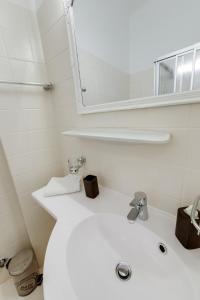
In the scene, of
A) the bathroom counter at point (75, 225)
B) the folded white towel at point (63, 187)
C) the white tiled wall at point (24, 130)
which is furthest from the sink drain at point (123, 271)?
the white tiled wall at point (24, 130)

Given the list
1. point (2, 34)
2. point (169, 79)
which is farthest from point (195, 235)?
point (2, 34)

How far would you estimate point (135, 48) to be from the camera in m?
0.63

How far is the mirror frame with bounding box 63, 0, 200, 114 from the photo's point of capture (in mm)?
445

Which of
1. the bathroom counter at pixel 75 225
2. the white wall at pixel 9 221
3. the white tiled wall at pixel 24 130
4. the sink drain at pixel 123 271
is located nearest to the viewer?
the bathroom counter at pixel 75 225

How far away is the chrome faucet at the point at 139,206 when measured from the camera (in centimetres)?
48

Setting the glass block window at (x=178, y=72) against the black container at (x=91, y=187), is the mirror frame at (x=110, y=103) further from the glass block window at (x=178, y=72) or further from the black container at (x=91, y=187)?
the black container at (x=91, y=187)

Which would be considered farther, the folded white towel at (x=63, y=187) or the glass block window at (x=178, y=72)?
the folded white towel at (x=63, y=187)

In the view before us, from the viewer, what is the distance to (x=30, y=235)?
1.12 m

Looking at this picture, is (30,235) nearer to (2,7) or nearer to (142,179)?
(142,179)

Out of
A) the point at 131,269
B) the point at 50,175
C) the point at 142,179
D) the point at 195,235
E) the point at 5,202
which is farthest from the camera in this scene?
the point at 50,175

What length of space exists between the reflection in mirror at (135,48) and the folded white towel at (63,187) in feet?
1.62

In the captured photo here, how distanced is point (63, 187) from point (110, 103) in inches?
22.5

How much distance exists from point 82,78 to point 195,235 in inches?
33.6

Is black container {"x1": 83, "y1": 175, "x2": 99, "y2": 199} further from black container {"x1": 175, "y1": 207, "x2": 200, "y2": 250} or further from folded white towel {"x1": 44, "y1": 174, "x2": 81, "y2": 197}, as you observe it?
black container {"x1": 175, "y1": 207, "x2": 200, "y2": 250}
